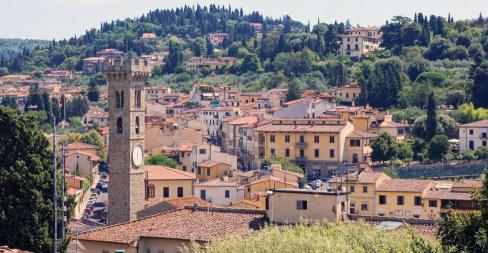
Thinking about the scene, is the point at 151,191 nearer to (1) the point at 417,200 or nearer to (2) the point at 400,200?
(2) the point at 400,200

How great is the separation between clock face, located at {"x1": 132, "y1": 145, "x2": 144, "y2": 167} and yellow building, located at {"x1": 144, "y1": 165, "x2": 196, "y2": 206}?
19.9 ft

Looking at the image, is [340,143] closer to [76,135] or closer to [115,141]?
[76,135]

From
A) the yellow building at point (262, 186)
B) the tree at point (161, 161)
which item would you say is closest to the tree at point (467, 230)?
the yellow building at point (262, 186)

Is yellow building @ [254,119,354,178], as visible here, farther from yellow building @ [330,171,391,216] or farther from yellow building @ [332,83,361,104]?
yellow building @ [332,83,361,104]

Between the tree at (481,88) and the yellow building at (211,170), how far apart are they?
24.7m

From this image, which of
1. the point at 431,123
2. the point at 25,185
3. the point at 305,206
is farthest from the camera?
the point at 431,123

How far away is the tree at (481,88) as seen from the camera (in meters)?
78.1

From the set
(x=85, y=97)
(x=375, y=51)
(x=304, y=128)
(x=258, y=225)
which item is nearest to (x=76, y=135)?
(x=304, y=128)

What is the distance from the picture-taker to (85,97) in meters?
113

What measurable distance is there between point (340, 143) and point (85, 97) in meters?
52.2

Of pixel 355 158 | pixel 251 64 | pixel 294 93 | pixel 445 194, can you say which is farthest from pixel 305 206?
pixel 251 64

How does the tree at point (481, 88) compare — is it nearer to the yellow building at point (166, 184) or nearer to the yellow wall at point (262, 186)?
the yellow wall at point (262, 186)

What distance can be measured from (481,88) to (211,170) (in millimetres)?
26279

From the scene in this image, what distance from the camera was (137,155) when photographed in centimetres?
4150
